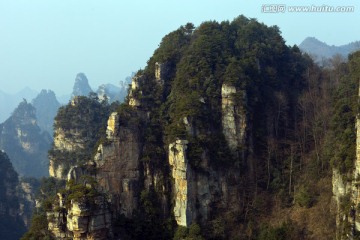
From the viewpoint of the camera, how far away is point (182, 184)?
21.9 meters

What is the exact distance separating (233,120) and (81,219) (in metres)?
9.20

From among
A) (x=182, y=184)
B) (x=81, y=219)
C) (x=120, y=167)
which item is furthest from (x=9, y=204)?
(x=182, y=184)

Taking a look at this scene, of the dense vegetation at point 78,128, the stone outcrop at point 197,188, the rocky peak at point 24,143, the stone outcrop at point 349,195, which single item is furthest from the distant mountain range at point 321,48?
the stone outcrop at point 349,195

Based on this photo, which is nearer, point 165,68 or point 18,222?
point 165,68

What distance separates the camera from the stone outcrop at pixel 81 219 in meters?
19.2

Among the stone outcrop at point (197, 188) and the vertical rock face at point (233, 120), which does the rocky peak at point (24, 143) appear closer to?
the vertical rock face at point (233, 120)

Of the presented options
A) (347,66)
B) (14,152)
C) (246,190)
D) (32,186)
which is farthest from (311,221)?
(14,152)

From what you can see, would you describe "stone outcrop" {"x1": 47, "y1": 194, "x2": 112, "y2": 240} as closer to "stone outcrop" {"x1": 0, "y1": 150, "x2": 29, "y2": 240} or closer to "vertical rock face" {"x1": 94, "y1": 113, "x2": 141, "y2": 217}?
"vertical rock face" {"x1": 94, "y1": 113, "x2": 141, "y2": 217}

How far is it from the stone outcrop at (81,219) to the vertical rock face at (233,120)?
7.46m

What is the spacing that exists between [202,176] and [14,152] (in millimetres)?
52275

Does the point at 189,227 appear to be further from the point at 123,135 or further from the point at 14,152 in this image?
the point at 14,152

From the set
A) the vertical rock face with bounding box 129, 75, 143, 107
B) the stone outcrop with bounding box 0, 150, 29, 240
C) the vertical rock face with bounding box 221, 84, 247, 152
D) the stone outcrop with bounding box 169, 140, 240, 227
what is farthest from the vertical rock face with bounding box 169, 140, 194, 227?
the stone outcrop with bounding box 0, 150, 29, 240

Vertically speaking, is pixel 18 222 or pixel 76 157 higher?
pixel 76 157

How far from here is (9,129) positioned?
2744 inches
